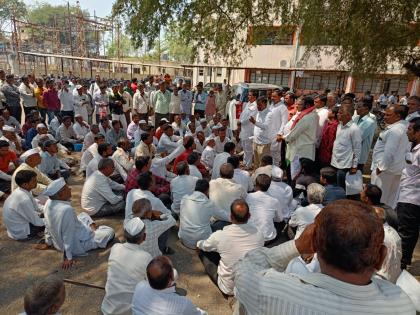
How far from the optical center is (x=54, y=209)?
371cm

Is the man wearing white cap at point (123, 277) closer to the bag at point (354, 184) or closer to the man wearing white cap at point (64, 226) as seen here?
the man wearing white cap at point (64, 226)

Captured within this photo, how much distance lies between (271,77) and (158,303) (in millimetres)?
26928

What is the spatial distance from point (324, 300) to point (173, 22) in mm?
8562

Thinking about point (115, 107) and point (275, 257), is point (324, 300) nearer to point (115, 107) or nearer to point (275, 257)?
point (275, 257)

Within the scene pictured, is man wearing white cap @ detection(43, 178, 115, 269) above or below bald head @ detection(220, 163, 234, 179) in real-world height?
below

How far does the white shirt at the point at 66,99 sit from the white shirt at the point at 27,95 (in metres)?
0.78

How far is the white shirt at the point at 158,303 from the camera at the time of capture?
228 centimetres

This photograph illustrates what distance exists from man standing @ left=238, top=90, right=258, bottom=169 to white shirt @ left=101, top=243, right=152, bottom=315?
5.12 m

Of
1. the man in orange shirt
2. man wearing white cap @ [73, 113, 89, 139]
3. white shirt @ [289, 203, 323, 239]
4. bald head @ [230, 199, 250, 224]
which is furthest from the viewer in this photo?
man wearing white cap @ [73, 113, 89, 139]

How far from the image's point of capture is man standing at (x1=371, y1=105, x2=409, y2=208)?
416 centimetres

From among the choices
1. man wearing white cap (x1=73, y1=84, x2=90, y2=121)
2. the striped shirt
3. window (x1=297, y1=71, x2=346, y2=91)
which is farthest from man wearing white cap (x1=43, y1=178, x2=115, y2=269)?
window (x1=297, y1=71, x2=346, y2=91)

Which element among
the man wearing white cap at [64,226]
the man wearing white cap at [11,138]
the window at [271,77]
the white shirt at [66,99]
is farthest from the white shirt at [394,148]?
the window at [271,77]

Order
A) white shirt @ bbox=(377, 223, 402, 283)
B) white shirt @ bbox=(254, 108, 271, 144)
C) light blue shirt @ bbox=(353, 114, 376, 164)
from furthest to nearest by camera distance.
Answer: white shirt @ bbox=(254, 108, 271, 144) → light blue shirt @ bbox=(353, 114, 376, 164) → white shirt @ bbox=(377, 223, 402, 283)

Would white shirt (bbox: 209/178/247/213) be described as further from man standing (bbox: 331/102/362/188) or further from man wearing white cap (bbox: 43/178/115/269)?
man standing (bbox: 331/102/362/188)
